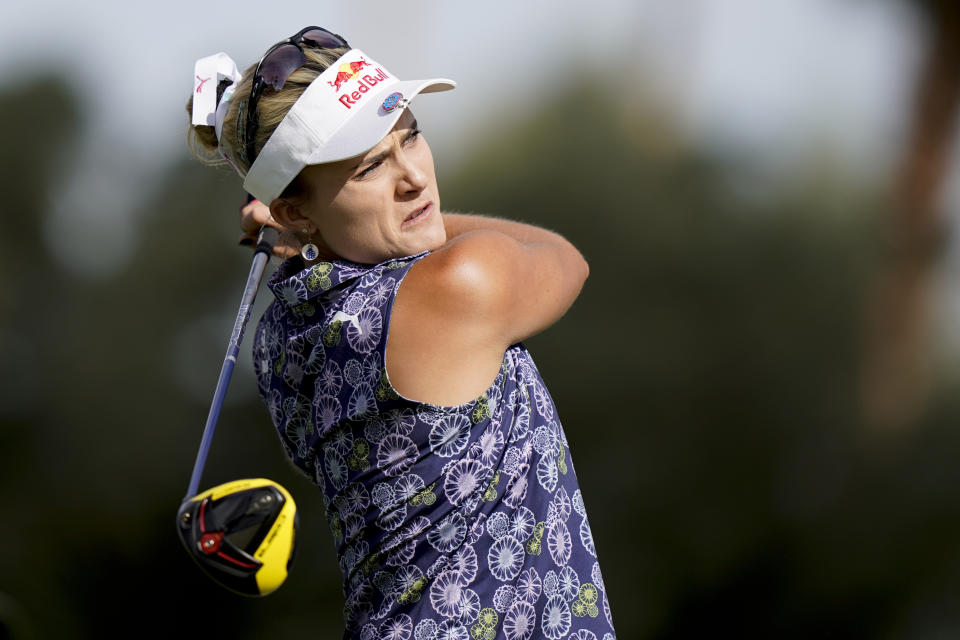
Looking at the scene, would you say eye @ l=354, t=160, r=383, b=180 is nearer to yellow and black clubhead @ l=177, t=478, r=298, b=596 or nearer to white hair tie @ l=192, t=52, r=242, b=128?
white hair tie @ l=192, t=52, r=242, b=128

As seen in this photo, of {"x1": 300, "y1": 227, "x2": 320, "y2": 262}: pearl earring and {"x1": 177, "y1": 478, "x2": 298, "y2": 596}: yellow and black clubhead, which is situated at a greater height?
{"x1": 300, "y1": 227, "x2": 320, "y2": 262}: pearl earring

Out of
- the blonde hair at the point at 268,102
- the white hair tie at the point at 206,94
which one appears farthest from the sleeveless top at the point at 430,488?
the white hair tie at the point at 206,94

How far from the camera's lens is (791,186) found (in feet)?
16.1

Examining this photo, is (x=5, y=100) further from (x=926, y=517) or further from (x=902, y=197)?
(x=926, y=517)

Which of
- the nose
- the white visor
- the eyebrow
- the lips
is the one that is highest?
the white visor

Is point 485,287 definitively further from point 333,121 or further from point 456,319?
point 333,121

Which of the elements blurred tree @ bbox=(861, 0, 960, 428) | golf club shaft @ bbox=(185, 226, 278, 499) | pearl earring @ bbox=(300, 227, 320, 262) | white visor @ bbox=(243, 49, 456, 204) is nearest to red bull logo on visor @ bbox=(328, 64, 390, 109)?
white visor @ bbox=(243, 49, 456, 204)

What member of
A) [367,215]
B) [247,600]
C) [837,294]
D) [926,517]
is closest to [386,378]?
[367,215]

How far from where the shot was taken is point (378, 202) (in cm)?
166

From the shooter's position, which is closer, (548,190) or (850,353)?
(548,190)

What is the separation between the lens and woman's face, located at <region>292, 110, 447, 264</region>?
5.45 feet

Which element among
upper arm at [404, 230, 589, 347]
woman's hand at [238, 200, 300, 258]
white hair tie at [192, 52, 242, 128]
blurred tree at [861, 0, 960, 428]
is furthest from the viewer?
blurred tree at [861, 0, 960, 428]

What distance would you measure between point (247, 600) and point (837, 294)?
10.1ft

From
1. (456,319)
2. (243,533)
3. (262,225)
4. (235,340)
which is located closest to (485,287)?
(456,319)
